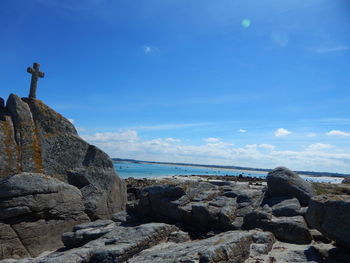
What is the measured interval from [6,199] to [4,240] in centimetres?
155

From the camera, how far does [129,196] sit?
64.1ft

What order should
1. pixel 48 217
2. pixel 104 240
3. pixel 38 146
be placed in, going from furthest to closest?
pixel 38 146 < pixel 48 217 < pixel 104 240

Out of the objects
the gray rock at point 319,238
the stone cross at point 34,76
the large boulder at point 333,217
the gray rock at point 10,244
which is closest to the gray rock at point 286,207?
the gray rock at point 319,238

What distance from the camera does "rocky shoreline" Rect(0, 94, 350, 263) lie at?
29.5 ft

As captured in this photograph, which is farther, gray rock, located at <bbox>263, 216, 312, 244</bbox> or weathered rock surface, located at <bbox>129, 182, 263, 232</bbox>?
weathered rock surface, located at <bbox>129, 182, 263, 232</bbox>

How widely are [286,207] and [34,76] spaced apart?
15109mm

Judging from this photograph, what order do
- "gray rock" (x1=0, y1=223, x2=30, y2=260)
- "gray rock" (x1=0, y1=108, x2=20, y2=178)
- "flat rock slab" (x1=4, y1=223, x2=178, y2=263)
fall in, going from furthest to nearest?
"gray rock" (x1=0, y1=108, x2=20, y2=178) < "gray rock" (x1=0, y1=223, x2=30, y2=260) < "flat rock slab" (x1=4, y1=223, x2=178, y2=263)

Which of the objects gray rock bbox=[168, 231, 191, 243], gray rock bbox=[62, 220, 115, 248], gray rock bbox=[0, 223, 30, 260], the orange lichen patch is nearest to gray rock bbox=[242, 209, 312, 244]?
gray rock bbox=[168, 231, 191, 243]

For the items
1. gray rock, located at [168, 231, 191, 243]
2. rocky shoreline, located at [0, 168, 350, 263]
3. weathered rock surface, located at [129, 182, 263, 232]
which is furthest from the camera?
weathered rock surface, located at [129, 182, 263, 232]

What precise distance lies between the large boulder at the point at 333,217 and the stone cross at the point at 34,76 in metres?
15.0

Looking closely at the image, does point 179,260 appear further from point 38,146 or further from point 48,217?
point 38,146

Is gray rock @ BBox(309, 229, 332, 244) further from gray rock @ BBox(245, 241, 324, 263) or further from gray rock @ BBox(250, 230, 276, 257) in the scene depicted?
gray rock @ BBox(250, 230, 276, 257)

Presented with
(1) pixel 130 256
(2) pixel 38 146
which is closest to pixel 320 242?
(1) pixel 130 256

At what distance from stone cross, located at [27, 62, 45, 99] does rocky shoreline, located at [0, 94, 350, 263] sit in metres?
0.71
